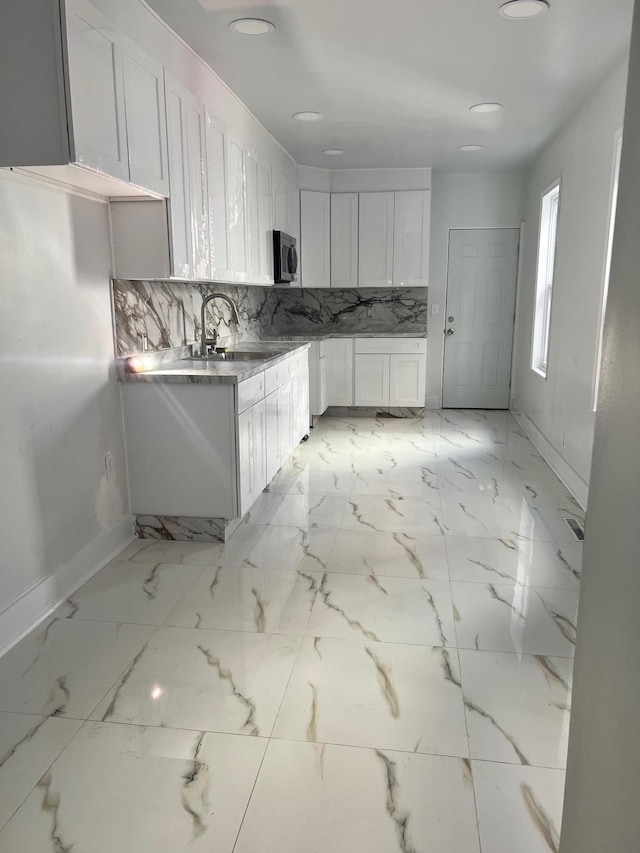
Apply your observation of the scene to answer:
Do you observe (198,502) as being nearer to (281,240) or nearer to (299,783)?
(299,783)

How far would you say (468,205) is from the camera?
6.85 meters

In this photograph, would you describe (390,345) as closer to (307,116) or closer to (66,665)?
(307,116)

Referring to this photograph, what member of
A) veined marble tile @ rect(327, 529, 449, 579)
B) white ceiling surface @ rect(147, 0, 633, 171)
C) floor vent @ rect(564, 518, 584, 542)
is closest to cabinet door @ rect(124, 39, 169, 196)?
white ceiling surface @ rect(147, 0, 633, 171)

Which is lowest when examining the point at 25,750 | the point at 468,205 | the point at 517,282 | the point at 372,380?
the point at 25,750

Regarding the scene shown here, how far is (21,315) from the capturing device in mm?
2457

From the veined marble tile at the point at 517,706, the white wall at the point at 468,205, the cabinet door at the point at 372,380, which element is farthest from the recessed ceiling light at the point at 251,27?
the white wall at the point at 468,205

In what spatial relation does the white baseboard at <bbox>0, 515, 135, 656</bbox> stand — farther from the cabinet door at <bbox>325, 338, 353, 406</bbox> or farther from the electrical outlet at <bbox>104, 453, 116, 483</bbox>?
the cabinet door at <bbox>325, 338, 353, 406</bbox>

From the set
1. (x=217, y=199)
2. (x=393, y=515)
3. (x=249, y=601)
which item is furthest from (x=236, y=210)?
(x=249, y=601)

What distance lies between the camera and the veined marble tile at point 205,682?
2018mm

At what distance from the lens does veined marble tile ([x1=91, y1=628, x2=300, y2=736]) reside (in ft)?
6.62

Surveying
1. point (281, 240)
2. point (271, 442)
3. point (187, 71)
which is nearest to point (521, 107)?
point (281, 240)

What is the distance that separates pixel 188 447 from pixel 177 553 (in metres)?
0.56

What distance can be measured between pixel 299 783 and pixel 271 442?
2.52m

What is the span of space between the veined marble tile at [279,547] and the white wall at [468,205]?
170 inches
